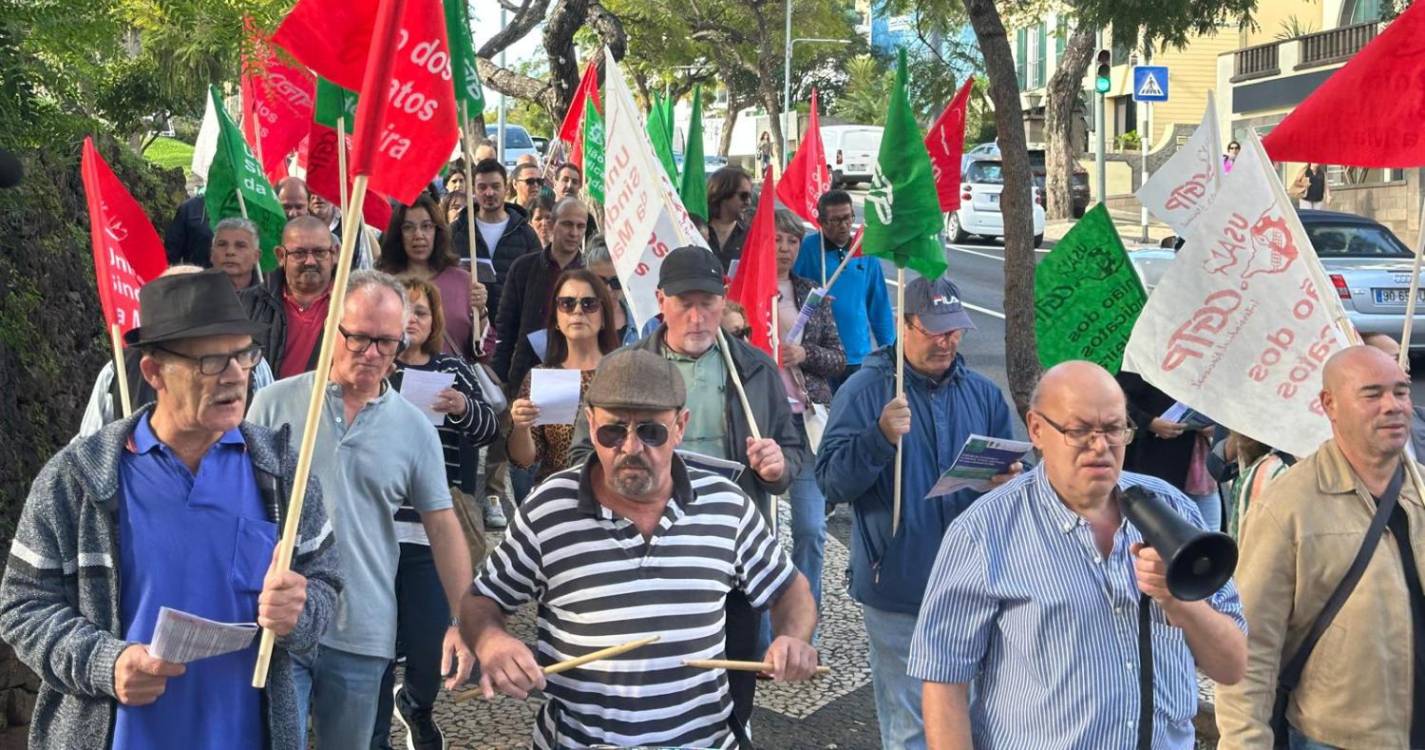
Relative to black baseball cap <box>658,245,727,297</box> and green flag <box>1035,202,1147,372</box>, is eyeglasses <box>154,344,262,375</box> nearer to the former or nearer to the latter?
black baseball cap <box>658,245,727,297</box>

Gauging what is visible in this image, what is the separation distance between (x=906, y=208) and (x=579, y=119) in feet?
25.2

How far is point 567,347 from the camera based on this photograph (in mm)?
6820

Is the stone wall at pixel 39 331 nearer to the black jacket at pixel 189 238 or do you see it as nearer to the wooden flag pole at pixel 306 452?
the black jacket at pixel 189 238

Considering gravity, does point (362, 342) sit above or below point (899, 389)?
above

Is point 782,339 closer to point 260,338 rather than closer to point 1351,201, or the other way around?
point 260,338

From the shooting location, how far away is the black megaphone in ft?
10.3

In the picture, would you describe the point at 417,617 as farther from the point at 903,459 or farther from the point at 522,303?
the point at 522,303

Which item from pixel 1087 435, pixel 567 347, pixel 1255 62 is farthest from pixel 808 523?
pixel 1255 62

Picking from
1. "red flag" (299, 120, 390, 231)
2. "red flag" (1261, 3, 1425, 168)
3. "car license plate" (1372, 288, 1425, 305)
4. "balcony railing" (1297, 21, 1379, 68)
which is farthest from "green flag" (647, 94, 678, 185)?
"balcony railing" (1297, 21, 1379, 68)

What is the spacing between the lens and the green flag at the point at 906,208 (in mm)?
6457

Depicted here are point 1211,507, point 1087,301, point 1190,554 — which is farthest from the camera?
point 1211,507

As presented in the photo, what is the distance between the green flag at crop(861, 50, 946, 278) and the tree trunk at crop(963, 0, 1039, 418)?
396 cm

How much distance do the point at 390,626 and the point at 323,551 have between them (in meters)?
1.08

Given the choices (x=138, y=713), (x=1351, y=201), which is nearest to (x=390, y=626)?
(x=138, y=713)
